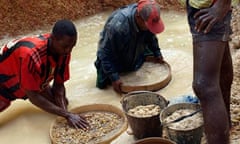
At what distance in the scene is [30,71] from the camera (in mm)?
3760

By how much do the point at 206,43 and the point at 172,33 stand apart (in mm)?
3311

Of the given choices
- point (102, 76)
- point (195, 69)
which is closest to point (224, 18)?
point (195, 69)

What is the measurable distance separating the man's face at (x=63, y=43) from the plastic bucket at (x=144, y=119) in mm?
599

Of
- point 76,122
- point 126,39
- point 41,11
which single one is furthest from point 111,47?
point 41,11

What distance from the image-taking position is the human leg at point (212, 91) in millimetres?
2574

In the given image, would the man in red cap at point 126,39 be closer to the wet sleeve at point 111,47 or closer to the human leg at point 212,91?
the wet sleeve at point 111,47

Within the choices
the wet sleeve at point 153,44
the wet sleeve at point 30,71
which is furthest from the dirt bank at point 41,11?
the wet sleeve at point 30,71

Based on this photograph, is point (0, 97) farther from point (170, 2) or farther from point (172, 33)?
point (170, 2)

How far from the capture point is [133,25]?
14.5 ft

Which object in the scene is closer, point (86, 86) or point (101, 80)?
point (101, 80)

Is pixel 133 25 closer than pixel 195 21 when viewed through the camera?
No

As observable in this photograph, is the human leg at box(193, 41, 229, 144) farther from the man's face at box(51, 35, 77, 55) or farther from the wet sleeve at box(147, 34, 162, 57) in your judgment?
the wet sleeve at box(147, 34, 162, 57)

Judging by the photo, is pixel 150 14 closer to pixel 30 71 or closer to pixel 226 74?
pixel 30 71

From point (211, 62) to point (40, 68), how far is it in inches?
66.4
